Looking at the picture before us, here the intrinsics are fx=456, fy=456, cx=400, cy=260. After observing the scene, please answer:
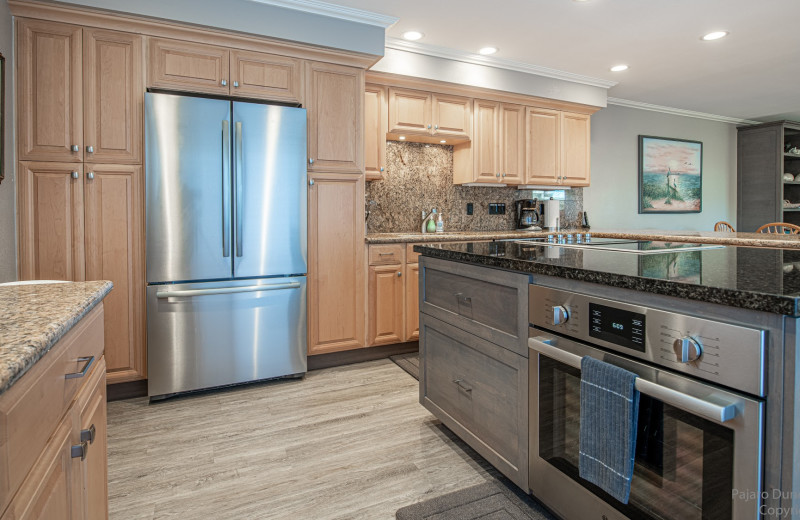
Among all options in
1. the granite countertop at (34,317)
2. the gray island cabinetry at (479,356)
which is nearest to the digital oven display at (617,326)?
the gray island cabinetry at (479,356)

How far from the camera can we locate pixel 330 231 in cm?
325

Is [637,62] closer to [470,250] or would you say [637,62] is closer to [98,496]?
[470,250]

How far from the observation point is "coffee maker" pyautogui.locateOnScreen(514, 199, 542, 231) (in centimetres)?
488

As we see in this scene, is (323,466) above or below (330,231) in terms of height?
below

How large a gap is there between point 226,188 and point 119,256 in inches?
28.9

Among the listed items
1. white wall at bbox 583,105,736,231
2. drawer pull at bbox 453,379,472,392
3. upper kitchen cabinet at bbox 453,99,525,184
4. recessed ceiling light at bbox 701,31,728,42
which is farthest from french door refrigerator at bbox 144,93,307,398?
white wall at bbox 583,105,736,231

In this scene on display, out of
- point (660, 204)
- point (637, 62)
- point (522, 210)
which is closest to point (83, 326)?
point (522, 210)

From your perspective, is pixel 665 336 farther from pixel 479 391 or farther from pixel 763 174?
pixel 763 174

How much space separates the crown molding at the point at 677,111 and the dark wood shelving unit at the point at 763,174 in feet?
0.65

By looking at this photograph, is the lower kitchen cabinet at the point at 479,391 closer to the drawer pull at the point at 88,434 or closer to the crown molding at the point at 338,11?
the drawer pull at the point at 88,434

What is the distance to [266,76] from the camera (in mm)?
3016

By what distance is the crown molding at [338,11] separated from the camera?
9.75 feet

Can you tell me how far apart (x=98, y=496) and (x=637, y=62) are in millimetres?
4988

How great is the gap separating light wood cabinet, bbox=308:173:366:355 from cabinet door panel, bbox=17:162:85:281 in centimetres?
135
